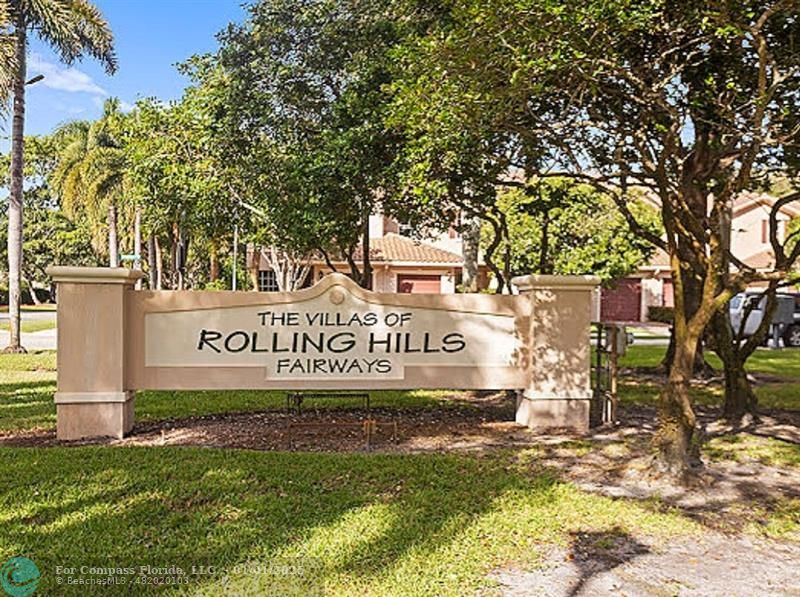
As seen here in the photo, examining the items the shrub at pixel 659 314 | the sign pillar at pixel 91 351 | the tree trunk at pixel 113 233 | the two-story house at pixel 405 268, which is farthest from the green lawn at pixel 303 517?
the shrub at pixel 659 314

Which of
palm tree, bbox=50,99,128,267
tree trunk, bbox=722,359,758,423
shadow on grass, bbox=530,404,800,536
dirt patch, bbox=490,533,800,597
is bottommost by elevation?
dirt patch, bbox=490,533,800,597

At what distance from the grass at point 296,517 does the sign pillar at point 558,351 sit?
60.2 inches

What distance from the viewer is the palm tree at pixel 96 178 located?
2769 centimetres

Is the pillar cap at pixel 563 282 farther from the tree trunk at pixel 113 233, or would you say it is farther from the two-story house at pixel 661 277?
the two-story house at pixel 661 277

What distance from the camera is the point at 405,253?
3016cm

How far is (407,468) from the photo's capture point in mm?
6219

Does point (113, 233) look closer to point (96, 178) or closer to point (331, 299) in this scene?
point (96, 178)

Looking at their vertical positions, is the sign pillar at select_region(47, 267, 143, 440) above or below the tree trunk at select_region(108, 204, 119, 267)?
below

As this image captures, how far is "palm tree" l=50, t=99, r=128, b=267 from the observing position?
90.8 ft

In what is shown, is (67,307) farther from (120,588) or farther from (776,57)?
(776,57)

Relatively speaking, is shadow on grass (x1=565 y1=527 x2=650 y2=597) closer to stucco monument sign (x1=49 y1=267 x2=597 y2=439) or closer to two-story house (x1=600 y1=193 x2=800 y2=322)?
stucco monument sign (x1=49 y1=267 x2=597 y2=439)

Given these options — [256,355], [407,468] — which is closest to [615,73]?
[407,468]

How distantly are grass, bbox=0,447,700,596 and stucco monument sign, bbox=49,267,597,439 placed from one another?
99 centimetres

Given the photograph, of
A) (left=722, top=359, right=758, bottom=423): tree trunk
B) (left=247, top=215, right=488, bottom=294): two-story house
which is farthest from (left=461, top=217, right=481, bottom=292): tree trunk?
(left=247, top=215, right=488, bottom=294): two-story house
